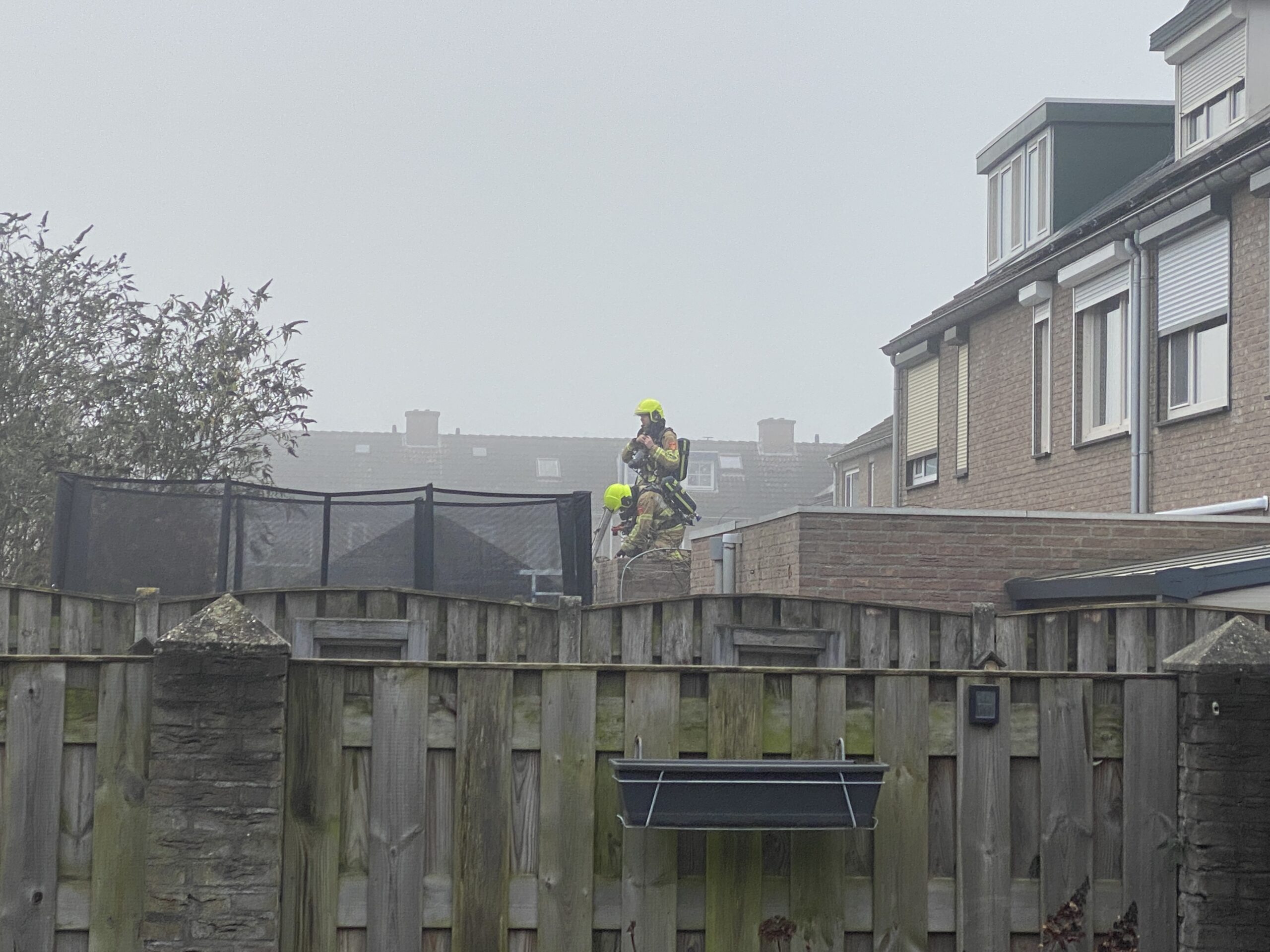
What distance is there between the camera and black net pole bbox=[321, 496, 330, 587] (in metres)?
10.6

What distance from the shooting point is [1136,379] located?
1673cm

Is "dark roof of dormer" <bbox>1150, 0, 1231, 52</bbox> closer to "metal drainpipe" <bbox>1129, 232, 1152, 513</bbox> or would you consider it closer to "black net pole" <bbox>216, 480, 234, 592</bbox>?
"metal drainpipe" <bbox>1129, 232, 1152, 513</bbox>

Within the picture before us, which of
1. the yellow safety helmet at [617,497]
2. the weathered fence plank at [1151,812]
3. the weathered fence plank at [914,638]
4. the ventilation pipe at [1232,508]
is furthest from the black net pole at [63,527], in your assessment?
the ventilation pipe at [1232,508]

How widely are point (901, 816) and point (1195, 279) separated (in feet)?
41.9

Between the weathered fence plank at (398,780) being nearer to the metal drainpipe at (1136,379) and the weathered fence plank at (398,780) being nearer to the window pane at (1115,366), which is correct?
the metal drainpipe at (1136,379)

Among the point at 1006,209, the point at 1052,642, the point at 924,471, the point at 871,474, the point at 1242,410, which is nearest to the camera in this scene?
the point at 1052,642

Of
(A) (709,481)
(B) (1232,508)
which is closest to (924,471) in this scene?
(B) (1232,508)

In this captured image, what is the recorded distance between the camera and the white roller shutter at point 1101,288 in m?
17.4

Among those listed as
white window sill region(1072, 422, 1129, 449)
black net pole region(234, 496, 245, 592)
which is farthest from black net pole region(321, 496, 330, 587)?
white window sill region(1072, 422, 1129, 449)

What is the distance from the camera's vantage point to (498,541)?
1092cm

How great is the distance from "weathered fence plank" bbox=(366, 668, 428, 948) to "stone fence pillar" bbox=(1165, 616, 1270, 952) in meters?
2.19

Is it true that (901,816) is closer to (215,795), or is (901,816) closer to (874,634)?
(215,795)

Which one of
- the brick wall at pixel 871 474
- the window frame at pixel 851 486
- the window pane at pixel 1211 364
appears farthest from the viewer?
the window frame at pixel 851 486

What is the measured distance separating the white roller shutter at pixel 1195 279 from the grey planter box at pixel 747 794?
1236cm
